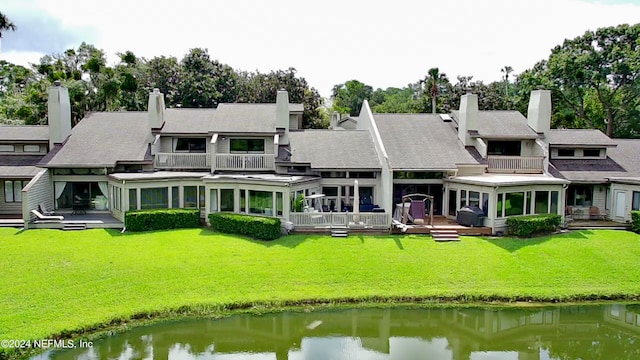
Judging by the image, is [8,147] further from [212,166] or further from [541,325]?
[541,325]

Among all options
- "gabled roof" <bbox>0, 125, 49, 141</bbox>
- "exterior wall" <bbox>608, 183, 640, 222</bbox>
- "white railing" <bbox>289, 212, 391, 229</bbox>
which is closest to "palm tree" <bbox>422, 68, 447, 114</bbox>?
"exterior wall" <bbox>608, 183, 640, 222</bbox>

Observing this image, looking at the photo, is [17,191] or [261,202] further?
[17,191]

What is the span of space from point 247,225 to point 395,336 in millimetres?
9383

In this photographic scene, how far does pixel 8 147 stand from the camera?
26578 mm

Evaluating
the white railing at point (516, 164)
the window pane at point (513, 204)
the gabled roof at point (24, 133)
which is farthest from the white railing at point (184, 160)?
the white railing at point (516, 164)

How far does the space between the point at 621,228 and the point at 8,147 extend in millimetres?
32174

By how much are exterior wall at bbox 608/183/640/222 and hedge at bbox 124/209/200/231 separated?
21104 mm

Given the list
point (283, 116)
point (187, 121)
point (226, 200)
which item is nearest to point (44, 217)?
point (226, 200)

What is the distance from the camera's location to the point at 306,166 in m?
A: 24.9

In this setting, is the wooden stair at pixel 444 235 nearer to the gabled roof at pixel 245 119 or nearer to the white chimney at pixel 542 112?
the white chimney at pixel 542 112

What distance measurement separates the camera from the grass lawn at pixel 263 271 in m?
14.8

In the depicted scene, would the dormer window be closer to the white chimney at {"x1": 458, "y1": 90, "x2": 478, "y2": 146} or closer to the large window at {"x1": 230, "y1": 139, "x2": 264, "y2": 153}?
the white chimney at {"x1": 458, "y1": 90, "x2": 478, "y2": 146}

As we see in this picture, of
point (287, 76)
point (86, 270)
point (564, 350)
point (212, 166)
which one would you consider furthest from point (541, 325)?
point (287, 76)

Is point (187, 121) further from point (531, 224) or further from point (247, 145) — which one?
point (531, 224)
